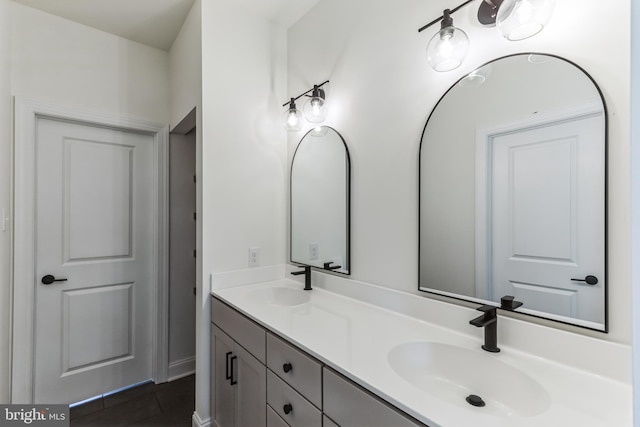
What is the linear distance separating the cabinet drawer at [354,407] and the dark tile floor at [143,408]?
149 centimetres

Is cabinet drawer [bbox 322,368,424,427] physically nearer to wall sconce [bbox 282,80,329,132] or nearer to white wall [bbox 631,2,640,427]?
white wall [bbox 631,2,640,427]

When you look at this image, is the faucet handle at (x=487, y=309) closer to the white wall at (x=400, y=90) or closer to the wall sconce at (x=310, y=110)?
the white wall at (x=400, y=90)

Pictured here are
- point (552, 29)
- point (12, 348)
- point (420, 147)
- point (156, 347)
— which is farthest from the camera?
point (156, 347)

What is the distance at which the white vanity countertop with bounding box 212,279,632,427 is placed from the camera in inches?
27.1

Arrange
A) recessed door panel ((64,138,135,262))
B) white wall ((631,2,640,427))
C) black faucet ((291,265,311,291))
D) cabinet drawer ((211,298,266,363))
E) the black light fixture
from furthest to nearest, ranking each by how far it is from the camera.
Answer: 1. recessed door panel ((64,138,135,262))
2. the black light fixture
3. black faucet ((291,265,311,291))
4. cabinet drawer ((211,298,266,363))
5. white wall ((631,2,640,427))

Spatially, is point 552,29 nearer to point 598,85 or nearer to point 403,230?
point 598,85

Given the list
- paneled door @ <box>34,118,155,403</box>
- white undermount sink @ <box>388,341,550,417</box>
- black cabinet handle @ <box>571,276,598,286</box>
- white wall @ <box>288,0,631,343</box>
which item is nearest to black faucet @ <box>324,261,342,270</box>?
white wall @ <box>288,0,631,343</box>

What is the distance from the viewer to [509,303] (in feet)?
3.26

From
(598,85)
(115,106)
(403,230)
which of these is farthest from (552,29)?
(115,106)

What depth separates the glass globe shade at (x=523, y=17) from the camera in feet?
2.99

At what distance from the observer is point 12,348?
72.4 inches

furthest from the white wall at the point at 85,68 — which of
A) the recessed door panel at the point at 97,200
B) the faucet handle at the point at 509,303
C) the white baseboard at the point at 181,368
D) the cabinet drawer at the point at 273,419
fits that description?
the faucet handle at the point at 509,303

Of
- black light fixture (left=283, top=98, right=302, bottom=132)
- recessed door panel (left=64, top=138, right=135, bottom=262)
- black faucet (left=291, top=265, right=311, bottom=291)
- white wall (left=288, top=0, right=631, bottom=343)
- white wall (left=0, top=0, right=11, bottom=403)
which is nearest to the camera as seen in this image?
white wall (left=288, top=0, right=631, bottom=343)

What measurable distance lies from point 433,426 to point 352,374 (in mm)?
251
